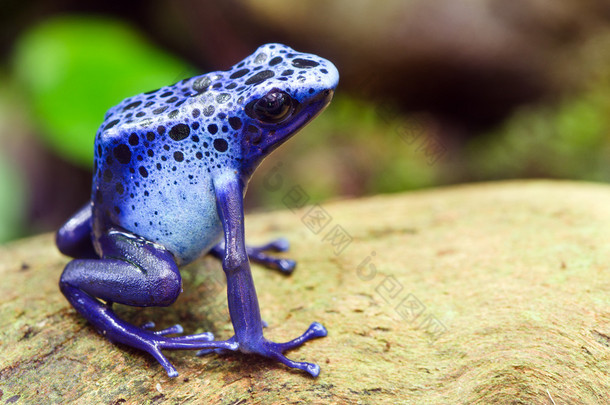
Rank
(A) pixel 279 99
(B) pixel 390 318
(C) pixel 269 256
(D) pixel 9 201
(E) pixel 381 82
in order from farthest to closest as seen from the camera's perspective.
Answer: (E) pixel 381 82 → (D) pixel 9 201 → (C) pixel 269 256 → (B) pixel 390 318 → (A) pixel 279 99

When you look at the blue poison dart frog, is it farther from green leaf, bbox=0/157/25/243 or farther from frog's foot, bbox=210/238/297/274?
green leaf, bbox=0/157/25/243

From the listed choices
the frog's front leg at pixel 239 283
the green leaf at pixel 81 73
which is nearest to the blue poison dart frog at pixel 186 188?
the frog's front leg at pixel 239 283

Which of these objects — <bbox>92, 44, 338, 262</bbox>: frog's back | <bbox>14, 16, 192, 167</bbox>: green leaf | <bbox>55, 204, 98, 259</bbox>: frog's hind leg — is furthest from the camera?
<bbox>14, 16, 192, 167</bbox>: green leaf

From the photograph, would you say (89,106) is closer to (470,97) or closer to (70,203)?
(70,203)

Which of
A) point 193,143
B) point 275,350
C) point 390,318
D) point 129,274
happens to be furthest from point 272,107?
point 390,318

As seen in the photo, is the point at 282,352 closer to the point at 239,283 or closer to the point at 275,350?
the point at 275,350

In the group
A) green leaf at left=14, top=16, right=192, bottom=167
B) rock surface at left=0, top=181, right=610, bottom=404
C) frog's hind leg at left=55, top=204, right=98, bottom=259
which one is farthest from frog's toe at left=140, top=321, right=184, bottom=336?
green leaf at left=14, top=16, right=192, bottom=167
